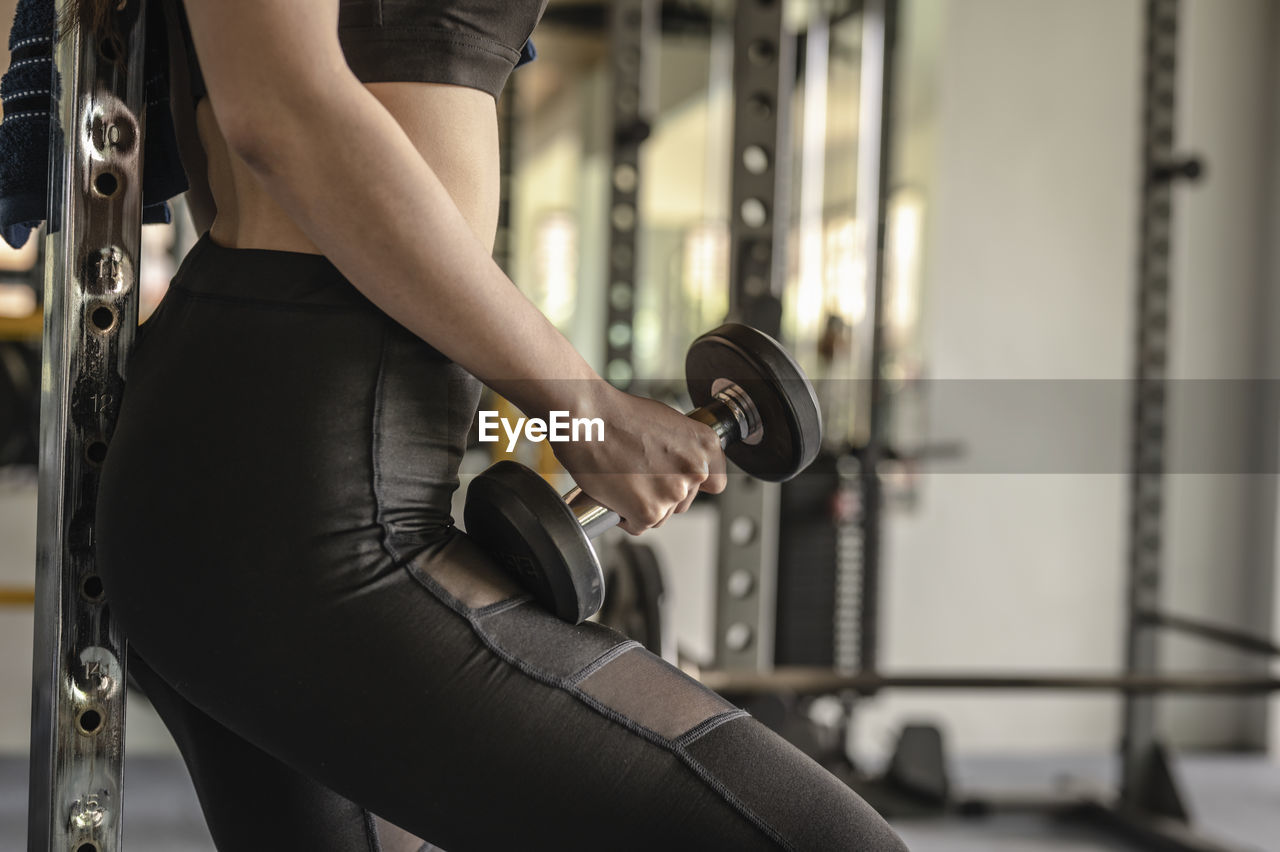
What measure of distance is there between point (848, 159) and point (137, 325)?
5.03 m

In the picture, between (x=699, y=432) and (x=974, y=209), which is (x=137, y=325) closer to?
(x=699, y=432)

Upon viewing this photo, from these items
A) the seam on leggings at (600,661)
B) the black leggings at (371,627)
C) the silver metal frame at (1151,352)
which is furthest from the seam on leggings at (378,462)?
the silver metal frame at (1151,352)

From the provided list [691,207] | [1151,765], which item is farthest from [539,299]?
[1151,765]

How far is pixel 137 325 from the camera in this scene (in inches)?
34.2

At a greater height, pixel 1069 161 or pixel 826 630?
pixel 1069 161

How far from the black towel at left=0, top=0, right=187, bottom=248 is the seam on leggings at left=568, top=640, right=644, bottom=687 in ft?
1.68

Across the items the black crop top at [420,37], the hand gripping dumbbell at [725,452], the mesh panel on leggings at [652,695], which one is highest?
the black crop top at [420,37]

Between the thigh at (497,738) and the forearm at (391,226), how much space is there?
135 mm

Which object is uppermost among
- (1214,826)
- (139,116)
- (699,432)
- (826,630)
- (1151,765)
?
(139,116)

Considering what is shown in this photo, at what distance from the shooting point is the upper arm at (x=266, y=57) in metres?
0.61

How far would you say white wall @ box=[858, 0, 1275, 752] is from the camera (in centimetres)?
385

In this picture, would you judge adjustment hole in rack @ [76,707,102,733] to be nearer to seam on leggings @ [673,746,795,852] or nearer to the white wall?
seam on leggings @ [673,746,795,852]

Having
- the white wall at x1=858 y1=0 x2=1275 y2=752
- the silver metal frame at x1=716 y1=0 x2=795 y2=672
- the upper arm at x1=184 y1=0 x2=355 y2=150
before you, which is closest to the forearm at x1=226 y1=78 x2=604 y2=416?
the upper arm at x1=184 y1=0 x2=355 y2=150

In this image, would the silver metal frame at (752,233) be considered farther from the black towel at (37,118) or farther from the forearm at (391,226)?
the forearm at (391,226)
